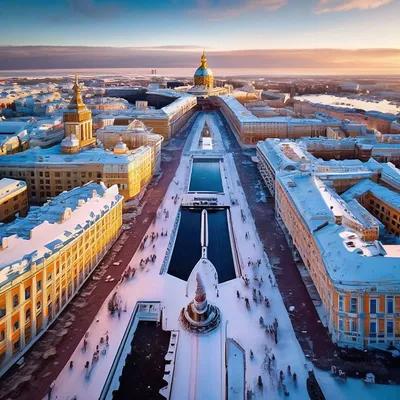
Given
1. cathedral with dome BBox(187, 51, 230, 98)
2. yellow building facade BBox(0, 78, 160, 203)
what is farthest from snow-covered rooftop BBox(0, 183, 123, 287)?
cathedral with dome BBox(187, 51, 230, 98)

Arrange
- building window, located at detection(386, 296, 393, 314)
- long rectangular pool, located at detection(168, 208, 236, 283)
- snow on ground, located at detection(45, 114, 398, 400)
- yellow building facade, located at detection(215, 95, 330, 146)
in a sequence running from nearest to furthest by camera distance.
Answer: snow on ground, located at detection(45, 114, 398, 400), building window, located at detection(386, 296, 393, 314), long rectangular pool, located at detection(168, 208, 236, 283), yellow building facade, located at detection(215, 95, 330, 146)

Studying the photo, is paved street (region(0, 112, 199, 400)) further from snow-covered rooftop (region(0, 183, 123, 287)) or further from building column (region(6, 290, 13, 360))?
snow-covered rooftop (region(0, 183, 123, 287))

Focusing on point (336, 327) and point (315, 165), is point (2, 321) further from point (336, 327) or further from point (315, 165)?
point (315, 165)

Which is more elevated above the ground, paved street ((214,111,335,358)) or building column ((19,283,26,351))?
building column ((19,283,26,351))

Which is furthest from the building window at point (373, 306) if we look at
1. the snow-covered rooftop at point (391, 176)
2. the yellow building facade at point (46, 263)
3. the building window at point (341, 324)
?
the snow-covered rooftop at point (391, 176)

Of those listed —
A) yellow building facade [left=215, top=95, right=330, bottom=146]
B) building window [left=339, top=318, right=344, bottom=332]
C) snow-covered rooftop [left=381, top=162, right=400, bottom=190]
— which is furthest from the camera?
yellow building facade [left=215, top=95, right=330, bottom=146]

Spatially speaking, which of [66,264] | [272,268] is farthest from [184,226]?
[66,264]
